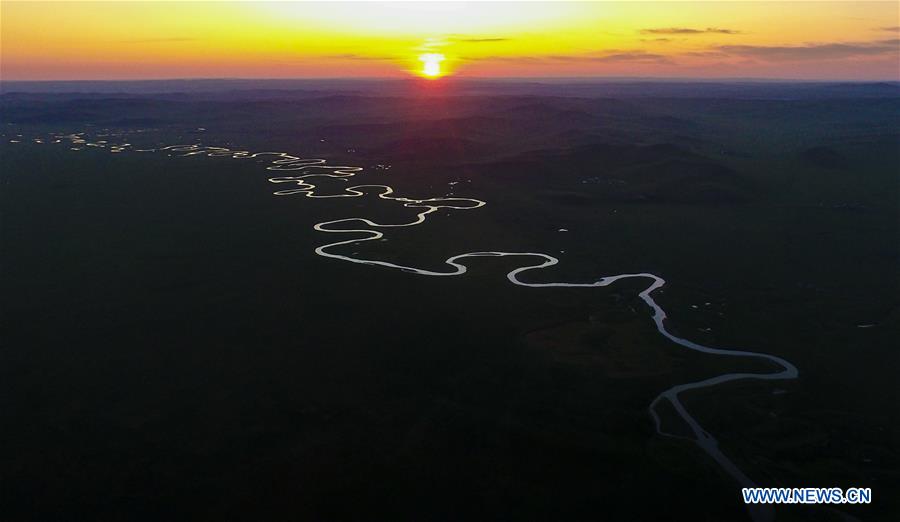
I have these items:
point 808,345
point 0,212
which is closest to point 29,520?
point 808,345

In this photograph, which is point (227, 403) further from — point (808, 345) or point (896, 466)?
point (808, 345)

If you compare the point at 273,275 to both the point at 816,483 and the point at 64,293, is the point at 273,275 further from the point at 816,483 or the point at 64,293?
the point at 816,483

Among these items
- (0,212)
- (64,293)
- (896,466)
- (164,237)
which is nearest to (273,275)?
(64,293)

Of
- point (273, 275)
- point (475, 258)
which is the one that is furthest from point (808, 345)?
point (273, 275)

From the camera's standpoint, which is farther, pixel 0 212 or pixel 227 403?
pixel 0 212

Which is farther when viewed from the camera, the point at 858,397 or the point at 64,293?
the point at 64,293

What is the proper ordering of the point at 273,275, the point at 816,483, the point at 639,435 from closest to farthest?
the point at 816,483 < the point at 639,435 < the point at 273,275

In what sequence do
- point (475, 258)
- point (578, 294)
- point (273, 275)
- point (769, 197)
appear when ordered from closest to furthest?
point (578, 294) < point (273, 275) < point (475, 258) < point (769, 197)

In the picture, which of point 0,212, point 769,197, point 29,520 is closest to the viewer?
point 29,520

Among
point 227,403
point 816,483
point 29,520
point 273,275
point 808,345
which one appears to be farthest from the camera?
point 273,275
